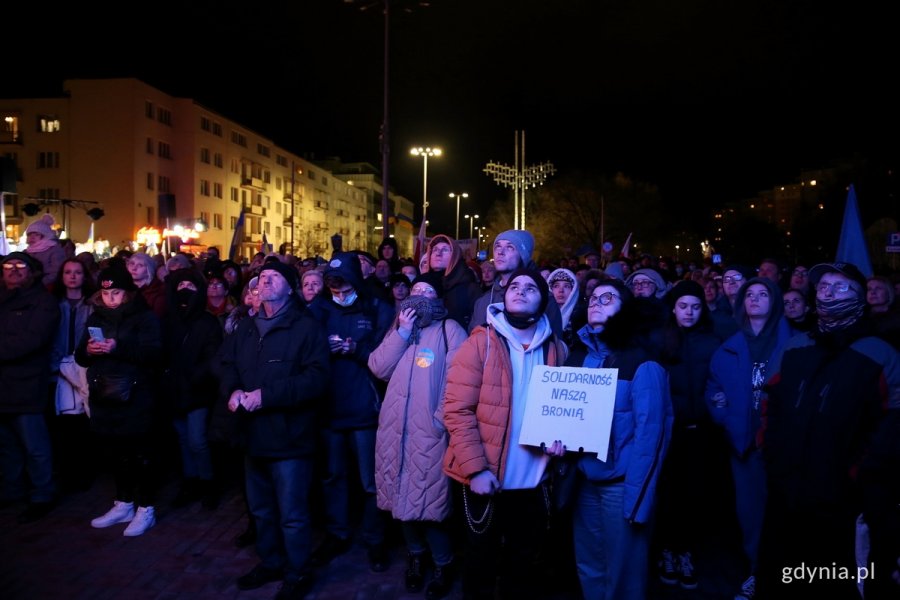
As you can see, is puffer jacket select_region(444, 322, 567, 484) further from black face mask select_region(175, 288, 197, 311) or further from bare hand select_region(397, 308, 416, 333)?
black face mask select_region(175, 288, 197, 311)

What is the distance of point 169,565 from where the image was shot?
5.32 metres

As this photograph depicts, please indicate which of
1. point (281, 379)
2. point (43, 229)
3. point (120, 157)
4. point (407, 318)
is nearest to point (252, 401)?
point (281, 379)

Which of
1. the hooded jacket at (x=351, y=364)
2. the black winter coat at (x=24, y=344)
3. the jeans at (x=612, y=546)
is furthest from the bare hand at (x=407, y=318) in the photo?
the black winter coat at (x=24, y=344)

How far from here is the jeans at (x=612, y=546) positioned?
4.02 metres

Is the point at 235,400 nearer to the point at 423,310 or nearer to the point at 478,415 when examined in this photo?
the point at 423,310

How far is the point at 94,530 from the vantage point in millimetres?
6023

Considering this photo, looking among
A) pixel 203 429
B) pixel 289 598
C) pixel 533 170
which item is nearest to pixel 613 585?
pixel 289 598

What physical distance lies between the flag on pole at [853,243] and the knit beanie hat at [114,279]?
25.0 feet

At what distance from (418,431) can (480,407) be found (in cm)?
93

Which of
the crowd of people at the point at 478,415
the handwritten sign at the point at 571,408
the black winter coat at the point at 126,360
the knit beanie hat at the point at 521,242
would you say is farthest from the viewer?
the black winter coat at the point at 126,360

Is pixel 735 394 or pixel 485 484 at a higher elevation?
pixel 735 394

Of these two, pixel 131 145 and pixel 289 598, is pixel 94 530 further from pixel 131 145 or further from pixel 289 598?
pixel 131 145

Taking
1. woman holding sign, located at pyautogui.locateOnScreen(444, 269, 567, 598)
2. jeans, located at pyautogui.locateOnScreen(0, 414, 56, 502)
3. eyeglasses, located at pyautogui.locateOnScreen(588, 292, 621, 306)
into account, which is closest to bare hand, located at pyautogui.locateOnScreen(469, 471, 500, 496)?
woman holding sign, located at pyautogui.locateOnScreen(444, 269, 567, 598)

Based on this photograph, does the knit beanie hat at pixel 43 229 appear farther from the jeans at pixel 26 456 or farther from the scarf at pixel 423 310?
the scarf at pixel 423 310
